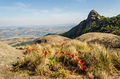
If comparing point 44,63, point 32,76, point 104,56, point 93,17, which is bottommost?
point 32,76

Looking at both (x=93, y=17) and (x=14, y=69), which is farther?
(x=93, y=17)

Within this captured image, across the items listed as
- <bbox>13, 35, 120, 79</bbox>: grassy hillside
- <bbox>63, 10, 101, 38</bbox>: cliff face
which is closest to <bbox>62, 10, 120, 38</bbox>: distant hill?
<bbox>63, 10, 101, 38</bbox>: cliff face

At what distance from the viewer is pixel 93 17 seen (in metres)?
63.8

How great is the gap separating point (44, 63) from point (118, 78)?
9.76 ft

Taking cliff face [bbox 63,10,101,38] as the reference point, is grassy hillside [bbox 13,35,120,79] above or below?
below

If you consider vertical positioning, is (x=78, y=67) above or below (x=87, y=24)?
below

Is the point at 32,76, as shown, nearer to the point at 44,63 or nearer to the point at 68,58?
the point at 44,63

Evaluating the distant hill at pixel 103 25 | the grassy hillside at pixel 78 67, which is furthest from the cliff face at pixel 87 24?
the grassy hillside at pixel 78 67

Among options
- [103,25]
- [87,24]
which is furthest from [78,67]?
[87,24]

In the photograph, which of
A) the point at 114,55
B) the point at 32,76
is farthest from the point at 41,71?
the point at 114,55

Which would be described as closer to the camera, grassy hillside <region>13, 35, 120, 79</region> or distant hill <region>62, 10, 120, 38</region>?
grassy hillside <region>13, 35, 120, 79</region>

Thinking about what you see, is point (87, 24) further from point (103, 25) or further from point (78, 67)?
point (78, 67)

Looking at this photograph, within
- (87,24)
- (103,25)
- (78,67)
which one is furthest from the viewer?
(87,24)

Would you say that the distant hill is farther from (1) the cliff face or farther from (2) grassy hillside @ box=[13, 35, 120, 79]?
(2) grassy hillside @ box=[13, 35, 120, 79]
